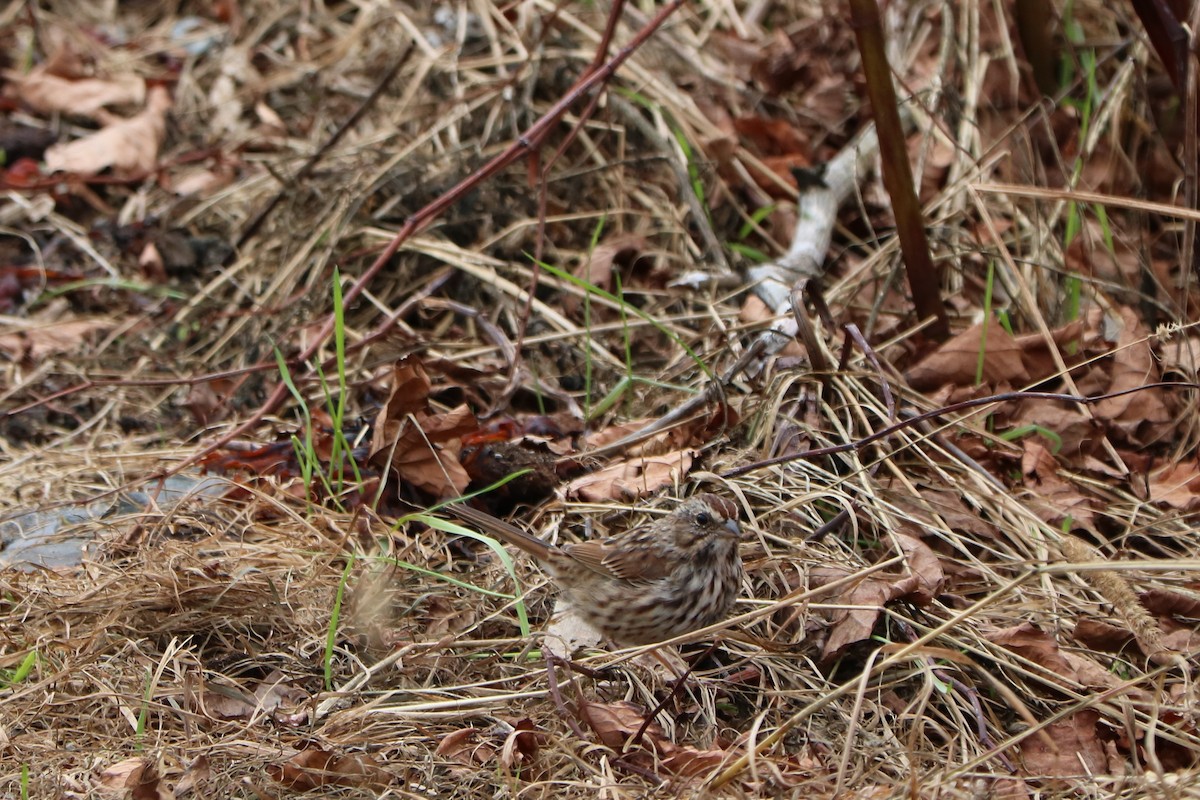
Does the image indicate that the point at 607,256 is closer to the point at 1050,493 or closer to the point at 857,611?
the point at 1050,493

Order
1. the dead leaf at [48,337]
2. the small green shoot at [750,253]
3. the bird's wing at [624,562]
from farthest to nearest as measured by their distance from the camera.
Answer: the dead leaf at [48,337] → the small green shoot at [750,253] → the bird's wing at [624,562]

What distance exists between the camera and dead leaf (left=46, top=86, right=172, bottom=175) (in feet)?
17.0

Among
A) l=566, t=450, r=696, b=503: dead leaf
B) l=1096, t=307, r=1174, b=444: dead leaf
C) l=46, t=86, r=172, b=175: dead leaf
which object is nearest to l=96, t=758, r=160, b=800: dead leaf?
l=566, t=450, r=696, b=503: dead leaf

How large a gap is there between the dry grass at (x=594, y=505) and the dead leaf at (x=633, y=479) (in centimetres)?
6

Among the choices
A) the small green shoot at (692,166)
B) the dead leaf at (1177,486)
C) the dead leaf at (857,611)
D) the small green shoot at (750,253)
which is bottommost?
the dead leaf at (857,611)

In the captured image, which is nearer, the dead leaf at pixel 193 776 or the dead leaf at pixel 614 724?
the dead leaf at pixel 193 776

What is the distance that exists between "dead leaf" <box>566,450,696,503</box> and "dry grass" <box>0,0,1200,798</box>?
0.06 meters

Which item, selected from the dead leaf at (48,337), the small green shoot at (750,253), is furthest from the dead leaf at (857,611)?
the dead leaf at (48,337)

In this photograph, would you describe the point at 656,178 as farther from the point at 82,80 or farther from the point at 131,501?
the point at 82,80

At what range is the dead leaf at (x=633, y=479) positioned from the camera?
3336 mm

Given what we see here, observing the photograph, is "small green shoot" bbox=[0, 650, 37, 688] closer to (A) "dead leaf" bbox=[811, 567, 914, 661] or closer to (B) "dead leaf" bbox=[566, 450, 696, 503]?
(B) "dead leaf" bbox=[566, 450, 696, 503]

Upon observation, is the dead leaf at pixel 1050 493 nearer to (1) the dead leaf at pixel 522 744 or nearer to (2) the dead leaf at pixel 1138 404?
(2) the dead leaf at pixel 1138 404

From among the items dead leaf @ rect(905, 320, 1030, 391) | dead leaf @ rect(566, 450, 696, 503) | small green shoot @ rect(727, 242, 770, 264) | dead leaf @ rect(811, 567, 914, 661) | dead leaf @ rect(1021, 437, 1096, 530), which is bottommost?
dead leaf @ rect(566, 450, 696, 503)

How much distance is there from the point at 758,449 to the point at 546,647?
2.86ft
